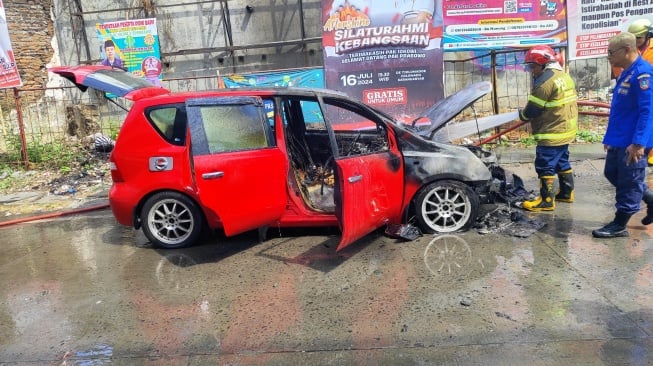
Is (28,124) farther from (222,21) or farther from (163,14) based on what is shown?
(222,21)

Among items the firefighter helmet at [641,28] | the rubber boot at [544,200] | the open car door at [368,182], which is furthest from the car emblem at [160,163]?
the firefighter helmet at [641,28]

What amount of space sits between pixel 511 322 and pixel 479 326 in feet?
0.74

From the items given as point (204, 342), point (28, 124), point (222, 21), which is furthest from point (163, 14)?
point (204, 342)

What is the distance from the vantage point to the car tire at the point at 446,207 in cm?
488

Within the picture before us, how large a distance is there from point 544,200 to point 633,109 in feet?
4.88

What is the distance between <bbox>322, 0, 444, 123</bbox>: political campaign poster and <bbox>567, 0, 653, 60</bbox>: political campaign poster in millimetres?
2956

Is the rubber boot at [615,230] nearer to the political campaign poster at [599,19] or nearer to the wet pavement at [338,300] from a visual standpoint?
the wet pavement at [338,300]

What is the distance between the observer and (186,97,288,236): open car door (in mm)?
4398

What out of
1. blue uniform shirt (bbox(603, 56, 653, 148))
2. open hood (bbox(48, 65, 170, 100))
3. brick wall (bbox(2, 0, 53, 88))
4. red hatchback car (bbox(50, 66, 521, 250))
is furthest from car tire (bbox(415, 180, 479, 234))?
brick wall (bbox(2, 0, 53, 88))

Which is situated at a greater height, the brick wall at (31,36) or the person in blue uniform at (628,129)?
the brick wall at (31,36)

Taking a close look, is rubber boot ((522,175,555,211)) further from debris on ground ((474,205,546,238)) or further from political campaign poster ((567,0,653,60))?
political campaign poster ((567,0,653,60))

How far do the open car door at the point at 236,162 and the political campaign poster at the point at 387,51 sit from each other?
648 cm

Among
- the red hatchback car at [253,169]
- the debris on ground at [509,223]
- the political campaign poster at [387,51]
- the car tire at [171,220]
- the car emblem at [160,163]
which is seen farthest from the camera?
the political campaign poster at [387,51]

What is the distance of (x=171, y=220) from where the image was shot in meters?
5.01
